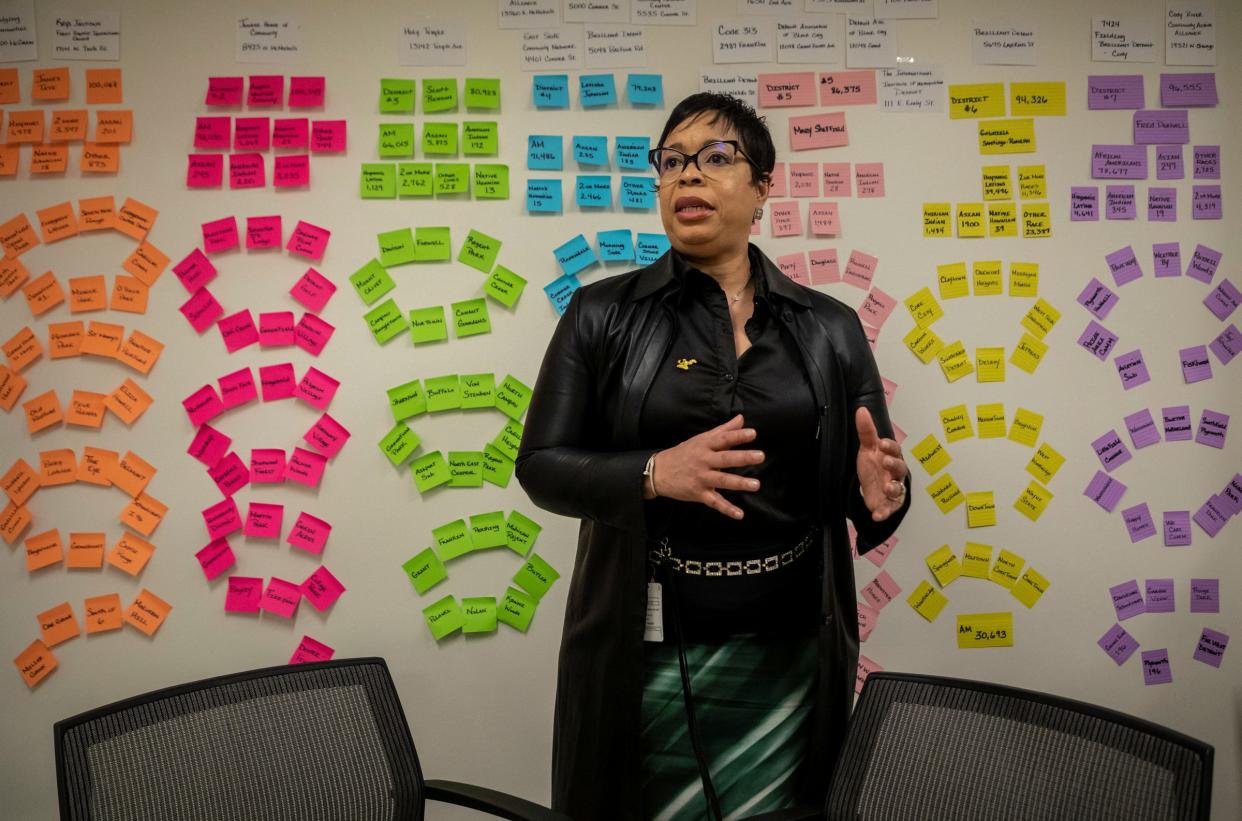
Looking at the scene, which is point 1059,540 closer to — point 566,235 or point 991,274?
point 991,274

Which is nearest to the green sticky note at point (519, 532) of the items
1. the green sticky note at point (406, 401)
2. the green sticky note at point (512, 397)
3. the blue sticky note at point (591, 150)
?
the green sticky note at point (512, 397)

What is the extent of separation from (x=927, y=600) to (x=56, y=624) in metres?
2.23

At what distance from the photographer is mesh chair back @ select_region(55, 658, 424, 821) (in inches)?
46.3

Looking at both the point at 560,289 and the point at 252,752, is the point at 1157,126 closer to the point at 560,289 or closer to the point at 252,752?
the point at 560,289

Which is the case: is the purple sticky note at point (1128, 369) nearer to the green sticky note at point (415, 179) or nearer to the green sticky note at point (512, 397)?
the green sticky note at point (512, 397)

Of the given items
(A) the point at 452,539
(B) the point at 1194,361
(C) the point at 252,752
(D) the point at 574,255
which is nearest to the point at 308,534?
(A) the point at 452,539

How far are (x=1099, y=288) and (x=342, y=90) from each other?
6.62 feet

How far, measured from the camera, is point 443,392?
211 cm

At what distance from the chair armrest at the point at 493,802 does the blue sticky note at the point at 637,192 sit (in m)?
1.40

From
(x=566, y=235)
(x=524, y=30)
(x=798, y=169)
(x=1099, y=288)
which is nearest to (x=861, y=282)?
(x=798, y=169)

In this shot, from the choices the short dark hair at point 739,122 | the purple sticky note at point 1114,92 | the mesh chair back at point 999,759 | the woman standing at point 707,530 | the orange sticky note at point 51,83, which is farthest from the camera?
the purple sticky note at point 1114,92

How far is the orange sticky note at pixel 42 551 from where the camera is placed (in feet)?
6.80

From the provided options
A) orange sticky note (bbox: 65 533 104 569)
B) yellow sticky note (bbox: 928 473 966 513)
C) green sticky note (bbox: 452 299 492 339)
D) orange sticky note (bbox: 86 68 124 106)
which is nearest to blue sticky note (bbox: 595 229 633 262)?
green sticky note (bbox: 452 299 492 339)

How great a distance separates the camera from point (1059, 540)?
2.18m
